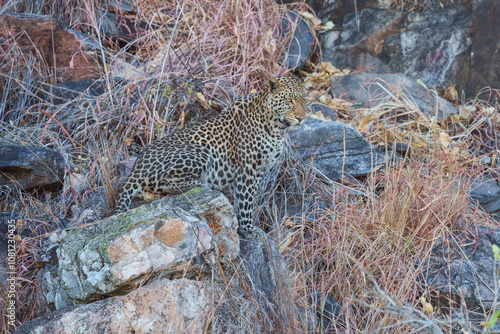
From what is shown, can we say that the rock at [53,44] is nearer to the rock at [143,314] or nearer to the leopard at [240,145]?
the leopard at [240,145]

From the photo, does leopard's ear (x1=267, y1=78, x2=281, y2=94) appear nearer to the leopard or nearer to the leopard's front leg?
the leopard

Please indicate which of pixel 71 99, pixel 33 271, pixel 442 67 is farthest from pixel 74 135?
pixel 442 67

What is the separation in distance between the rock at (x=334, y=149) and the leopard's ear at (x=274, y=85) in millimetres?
1291

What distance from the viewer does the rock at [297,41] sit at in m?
7.80

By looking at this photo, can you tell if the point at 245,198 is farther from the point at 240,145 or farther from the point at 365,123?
the point at 365,123

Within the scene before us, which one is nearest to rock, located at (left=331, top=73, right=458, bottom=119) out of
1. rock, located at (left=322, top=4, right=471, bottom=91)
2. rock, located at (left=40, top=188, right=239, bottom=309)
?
rock, located at (left=322, top=4, right=471, bottom=91)

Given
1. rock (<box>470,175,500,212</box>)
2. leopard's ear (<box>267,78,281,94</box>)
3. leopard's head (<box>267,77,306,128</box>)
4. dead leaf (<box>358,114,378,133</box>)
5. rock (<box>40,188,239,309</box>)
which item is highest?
leopard's ear (<box>267,78,281,94</box>)

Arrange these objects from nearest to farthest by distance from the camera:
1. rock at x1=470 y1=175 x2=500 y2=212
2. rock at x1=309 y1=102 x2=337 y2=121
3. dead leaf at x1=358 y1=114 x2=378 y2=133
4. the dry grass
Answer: the dry grass, rock at x1=470 y1=175 x2=500 y2=212, dead leaf at x1=358 y1=114 x2=378 y2=133, rock at x1=309 y1=102 x2=337 y2=121

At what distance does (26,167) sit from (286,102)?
112 inches

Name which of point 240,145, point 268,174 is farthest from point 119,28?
point 240,145

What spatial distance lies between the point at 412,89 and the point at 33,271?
6068 mm

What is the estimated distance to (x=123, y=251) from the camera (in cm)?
330

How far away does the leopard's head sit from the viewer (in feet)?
16.4

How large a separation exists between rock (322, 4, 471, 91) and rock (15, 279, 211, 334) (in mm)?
6279
